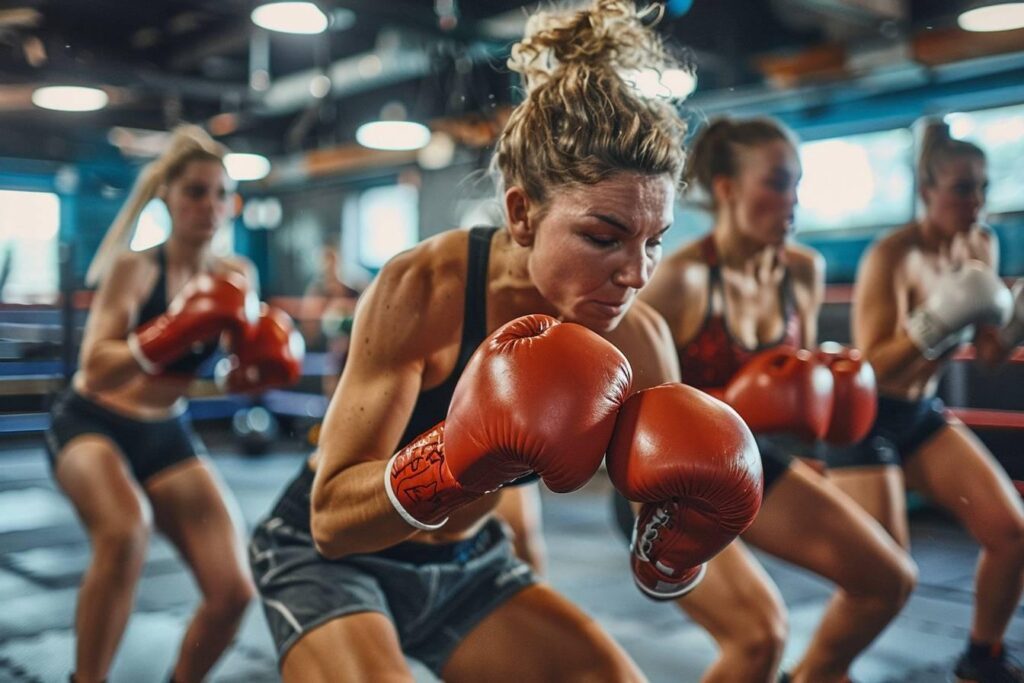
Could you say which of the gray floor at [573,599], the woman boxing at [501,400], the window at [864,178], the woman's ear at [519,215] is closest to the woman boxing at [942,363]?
the gray floor at [573,599]

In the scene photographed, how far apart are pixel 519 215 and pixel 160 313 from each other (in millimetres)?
1525

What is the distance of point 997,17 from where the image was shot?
6.66 feet

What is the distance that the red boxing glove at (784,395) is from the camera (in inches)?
72.7

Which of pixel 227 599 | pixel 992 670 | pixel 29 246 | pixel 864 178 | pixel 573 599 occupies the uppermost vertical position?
pixel 864 178

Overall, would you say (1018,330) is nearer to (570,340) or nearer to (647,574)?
(647,574)

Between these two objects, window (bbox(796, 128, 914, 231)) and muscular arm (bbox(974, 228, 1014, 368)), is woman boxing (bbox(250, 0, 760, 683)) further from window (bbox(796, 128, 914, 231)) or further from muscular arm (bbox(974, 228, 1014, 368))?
window (bbox(796, 128, 914, 231))

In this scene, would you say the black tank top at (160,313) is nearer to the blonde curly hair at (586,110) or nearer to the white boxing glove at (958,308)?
the blonde curly hair at (586,110)

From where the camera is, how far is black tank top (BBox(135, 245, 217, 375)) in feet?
7.96

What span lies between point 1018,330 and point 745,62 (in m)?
4.17

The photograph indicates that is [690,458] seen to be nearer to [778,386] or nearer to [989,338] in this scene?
[778,386]

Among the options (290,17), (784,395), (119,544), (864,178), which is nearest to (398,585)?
(784,395)

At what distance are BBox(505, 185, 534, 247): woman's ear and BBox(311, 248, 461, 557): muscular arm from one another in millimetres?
143

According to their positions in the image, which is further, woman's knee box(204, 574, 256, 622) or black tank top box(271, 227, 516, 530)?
woman's knee box(204, 574, 256, 622)

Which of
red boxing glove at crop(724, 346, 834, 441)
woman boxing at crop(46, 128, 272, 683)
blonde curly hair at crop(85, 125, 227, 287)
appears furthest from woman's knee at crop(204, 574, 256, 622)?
red boxing glove at crop(724, 346, 834, 441)
